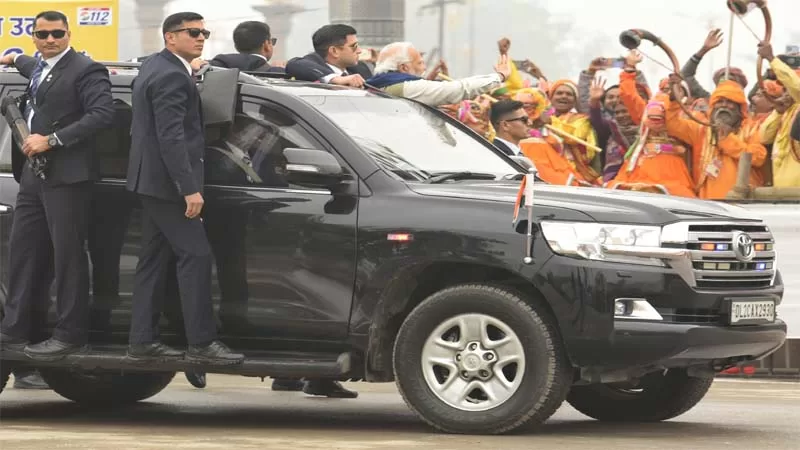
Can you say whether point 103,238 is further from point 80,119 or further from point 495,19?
point 495,19

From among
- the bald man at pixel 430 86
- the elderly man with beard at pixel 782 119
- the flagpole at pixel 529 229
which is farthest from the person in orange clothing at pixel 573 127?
the flagpole at pixel 529 229

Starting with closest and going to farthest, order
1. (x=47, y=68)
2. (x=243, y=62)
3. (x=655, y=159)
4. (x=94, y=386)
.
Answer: (x=47, y=68) → (x=94, y=386) → (x=243, y=62) → (x=655, y=159)

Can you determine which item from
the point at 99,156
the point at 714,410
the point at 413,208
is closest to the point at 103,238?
the point at 99,156

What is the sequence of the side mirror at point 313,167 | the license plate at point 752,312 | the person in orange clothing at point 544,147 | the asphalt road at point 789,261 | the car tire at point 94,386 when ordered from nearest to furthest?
the license plate at point 752,312 → the side mirror at point 313,167 → the car tire at point 94,386 → the asphalt road at point 789,261 → the person in orange clothing at point 544,147

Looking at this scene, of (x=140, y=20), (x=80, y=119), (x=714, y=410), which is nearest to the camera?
(x=80, y=119)

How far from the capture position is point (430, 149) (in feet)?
35.7

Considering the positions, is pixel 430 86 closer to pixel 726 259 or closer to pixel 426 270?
pixel 426 270

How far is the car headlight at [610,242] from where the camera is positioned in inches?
385

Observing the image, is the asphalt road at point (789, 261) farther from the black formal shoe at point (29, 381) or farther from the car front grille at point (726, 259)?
the black formal shoe at point (29, 381)

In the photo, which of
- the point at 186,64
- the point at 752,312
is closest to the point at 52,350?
the point at 186,64

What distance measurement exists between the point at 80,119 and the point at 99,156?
214 mm

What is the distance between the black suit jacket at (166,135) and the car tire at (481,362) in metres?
1.29

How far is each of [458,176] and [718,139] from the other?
322 inches

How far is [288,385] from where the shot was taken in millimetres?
13164
